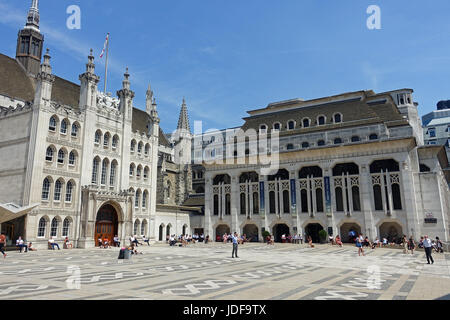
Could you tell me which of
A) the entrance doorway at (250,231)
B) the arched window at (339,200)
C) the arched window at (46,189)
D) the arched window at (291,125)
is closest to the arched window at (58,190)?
the arched window at (46,189)

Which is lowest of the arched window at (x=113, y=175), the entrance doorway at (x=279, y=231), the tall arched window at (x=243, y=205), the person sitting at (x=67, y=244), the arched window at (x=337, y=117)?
the person sitting at (x=67, y=244)

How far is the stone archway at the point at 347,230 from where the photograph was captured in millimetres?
46844

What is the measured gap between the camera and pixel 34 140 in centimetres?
3666

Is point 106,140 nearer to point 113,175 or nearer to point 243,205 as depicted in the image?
point 113,175

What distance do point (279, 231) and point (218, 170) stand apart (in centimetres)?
1409

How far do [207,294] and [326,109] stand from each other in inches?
1885

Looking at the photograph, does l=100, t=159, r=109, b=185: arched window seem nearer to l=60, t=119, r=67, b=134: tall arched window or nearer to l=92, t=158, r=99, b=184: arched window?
l=92, t=158, r=99, b=184: arched window

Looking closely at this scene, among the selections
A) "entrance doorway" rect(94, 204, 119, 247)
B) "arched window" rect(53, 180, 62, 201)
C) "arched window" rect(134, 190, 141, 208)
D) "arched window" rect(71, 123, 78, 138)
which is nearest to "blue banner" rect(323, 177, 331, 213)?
"arched window" rect(134, 190, 141, 208)

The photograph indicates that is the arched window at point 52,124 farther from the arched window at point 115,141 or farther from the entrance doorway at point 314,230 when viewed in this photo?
the entrance doorway at point 314,230

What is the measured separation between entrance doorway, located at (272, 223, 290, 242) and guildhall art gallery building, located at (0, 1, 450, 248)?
180 millimetres

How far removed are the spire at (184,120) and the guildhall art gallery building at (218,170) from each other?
29.2 m

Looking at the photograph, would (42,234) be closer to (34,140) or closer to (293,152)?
(34,140)
